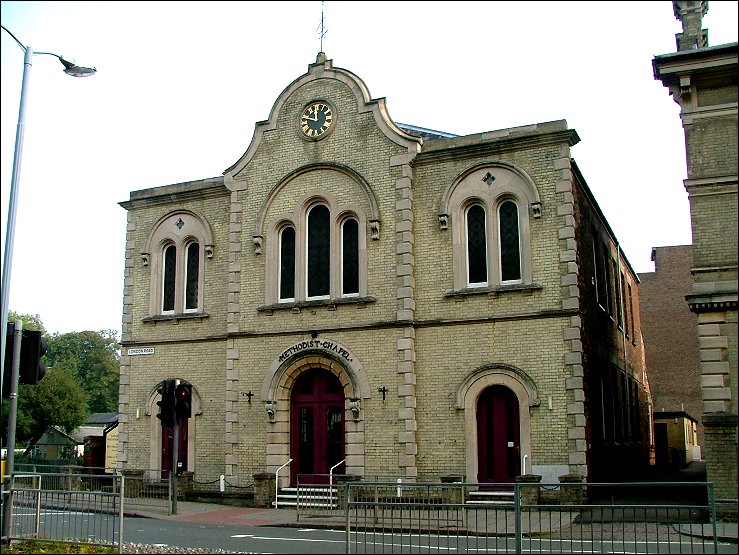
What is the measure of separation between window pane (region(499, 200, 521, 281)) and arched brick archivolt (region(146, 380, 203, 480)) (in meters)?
9.73

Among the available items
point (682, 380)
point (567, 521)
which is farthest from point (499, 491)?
point (682, 380)

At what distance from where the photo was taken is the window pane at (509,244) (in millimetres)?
21953

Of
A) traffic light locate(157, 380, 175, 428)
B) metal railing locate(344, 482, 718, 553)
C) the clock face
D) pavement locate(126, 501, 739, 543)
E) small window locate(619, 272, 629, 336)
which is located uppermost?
the clock face

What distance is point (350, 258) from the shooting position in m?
23.8

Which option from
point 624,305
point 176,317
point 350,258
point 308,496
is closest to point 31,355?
point 308,496

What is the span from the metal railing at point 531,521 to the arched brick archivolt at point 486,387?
3.30 ft

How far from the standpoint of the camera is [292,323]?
78.2ft

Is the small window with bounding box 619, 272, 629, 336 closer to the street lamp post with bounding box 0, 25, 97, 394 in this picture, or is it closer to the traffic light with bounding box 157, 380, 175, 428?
the traffic light with bounding box 157, 380, 175, 428

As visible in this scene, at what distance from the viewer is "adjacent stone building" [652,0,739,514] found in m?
17.4

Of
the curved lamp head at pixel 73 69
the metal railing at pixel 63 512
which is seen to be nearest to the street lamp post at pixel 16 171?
the curved lamp head at pixel 73 69

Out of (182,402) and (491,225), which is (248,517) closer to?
(182,402)

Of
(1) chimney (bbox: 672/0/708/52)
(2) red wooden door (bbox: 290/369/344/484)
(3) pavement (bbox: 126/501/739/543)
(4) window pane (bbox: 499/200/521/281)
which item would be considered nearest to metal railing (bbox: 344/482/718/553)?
(3) pavement (bbox: 126/501/739/543)

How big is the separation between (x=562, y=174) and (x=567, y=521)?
8352 millimetres

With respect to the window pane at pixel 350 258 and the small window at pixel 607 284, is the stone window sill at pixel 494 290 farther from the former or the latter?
the small window at pixel 607 284
